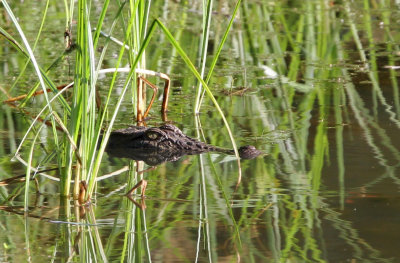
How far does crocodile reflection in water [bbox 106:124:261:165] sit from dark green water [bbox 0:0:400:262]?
10cm

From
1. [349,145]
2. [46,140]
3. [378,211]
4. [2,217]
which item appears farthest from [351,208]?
[46,140]

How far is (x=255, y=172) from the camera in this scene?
168 inches

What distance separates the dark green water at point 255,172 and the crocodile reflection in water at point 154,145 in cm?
10

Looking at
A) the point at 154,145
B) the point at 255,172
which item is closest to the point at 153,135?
the point at 154,145

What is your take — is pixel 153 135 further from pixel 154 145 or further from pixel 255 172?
pixel 255 172

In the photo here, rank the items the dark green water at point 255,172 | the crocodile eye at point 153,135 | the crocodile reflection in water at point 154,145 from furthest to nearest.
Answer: the crocodile eye at point 153,135
the crocodile reflection in water at point 154,145
the dark green water at point 255,172

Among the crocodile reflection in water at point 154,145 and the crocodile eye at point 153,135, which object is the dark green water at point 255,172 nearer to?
Result: the crocodile reflection in water at point 154,145

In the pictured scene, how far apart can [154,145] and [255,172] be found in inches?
32.0

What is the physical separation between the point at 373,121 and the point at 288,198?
170 cm

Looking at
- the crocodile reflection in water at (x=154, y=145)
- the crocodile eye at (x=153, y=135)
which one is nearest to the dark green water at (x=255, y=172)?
the crocodile reflection in water at (x=154, y=145)

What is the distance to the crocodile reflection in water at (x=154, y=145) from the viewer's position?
471 centimetres

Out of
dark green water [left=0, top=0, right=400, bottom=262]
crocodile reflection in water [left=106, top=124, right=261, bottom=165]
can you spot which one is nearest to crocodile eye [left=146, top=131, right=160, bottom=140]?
crocodile reflection in water [left=106, top=124, right=261, bottom=165]

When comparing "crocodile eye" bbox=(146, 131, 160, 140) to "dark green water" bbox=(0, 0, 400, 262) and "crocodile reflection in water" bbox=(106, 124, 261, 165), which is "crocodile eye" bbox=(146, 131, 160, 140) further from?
"dark green water" bbox=(0, 0, 400, 262)

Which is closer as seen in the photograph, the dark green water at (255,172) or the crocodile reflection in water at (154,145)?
the dark green water at (255,172)
